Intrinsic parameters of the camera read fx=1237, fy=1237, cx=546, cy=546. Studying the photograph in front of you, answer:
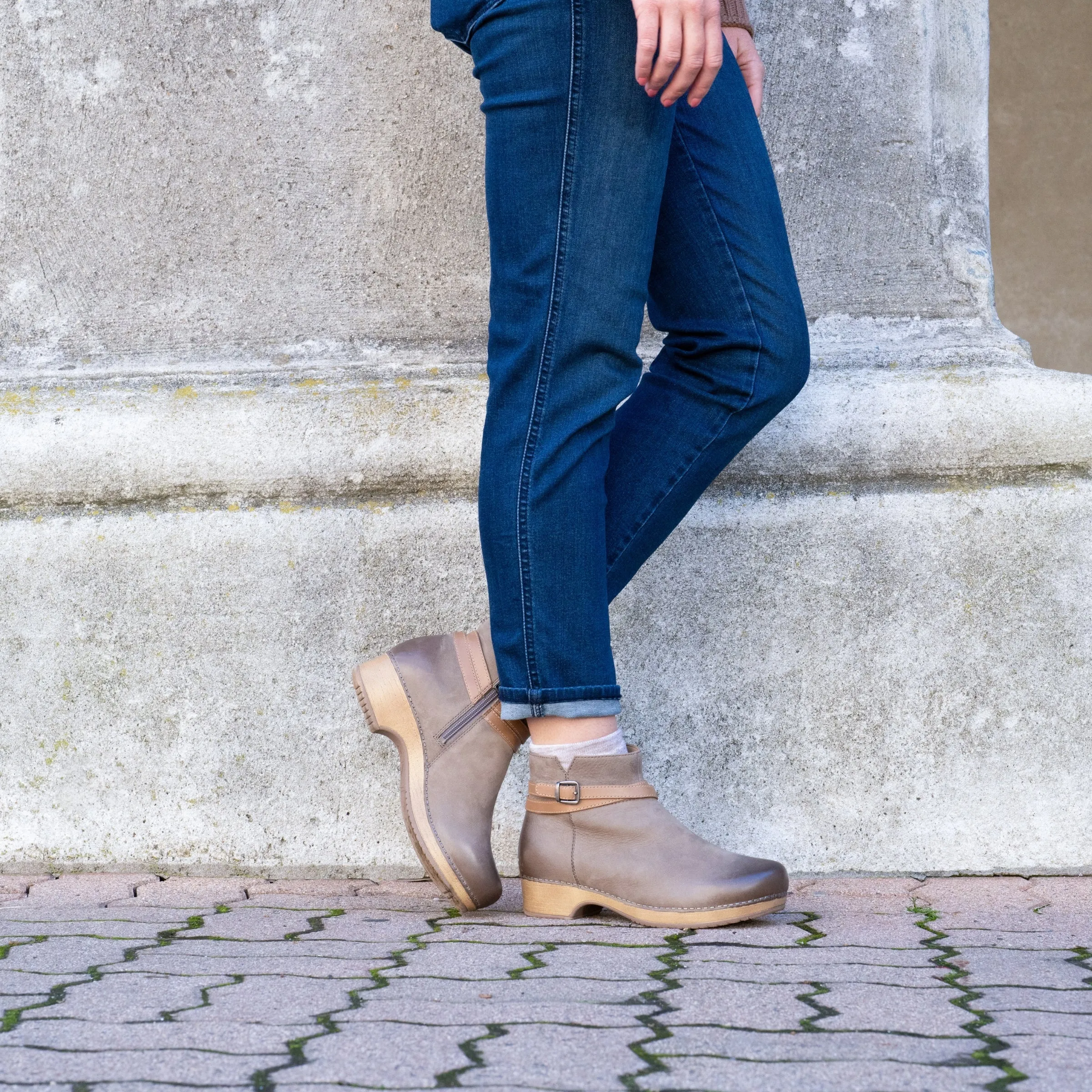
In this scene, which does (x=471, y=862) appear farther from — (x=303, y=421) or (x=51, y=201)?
(x=51, y=201)

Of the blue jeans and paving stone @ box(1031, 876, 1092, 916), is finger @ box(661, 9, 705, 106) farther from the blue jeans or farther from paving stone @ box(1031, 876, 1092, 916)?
paving stone @ box(1031, 876, 1092, 916)

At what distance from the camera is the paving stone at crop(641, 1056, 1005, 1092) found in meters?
0.90

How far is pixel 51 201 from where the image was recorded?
84.9 inches

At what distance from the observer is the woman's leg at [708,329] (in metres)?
1.50

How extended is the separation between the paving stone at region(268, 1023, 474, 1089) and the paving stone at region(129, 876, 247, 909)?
741 millimetres

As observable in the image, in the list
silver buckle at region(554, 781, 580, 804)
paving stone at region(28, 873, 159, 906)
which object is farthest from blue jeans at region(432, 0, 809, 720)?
paving stone at region(28, 873, 159, 906)

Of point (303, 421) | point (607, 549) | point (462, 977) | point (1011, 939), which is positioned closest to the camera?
point (462, 977)

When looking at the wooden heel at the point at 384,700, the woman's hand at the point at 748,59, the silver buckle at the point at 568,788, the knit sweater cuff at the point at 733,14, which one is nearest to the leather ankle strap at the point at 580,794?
the silver buckle at the point at 568,788

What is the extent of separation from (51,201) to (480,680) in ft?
4.00

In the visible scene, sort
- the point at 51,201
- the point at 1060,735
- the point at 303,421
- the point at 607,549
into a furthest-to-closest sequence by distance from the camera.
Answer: the point at 51,201
the point at 303,421
the point at 1060,735
the point at 607,549

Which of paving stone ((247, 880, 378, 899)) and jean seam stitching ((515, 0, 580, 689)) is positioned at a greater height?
jean seam stitching ((515, 0, 580, 689))

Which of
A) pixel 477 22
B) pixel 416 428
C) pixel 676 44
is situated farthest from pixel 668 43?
pixel 416 428

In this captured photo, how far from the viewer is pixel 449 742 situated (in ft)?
5.30

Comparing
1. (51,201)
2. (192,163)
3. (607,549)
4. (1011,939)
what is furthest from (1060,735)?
(51,201)
